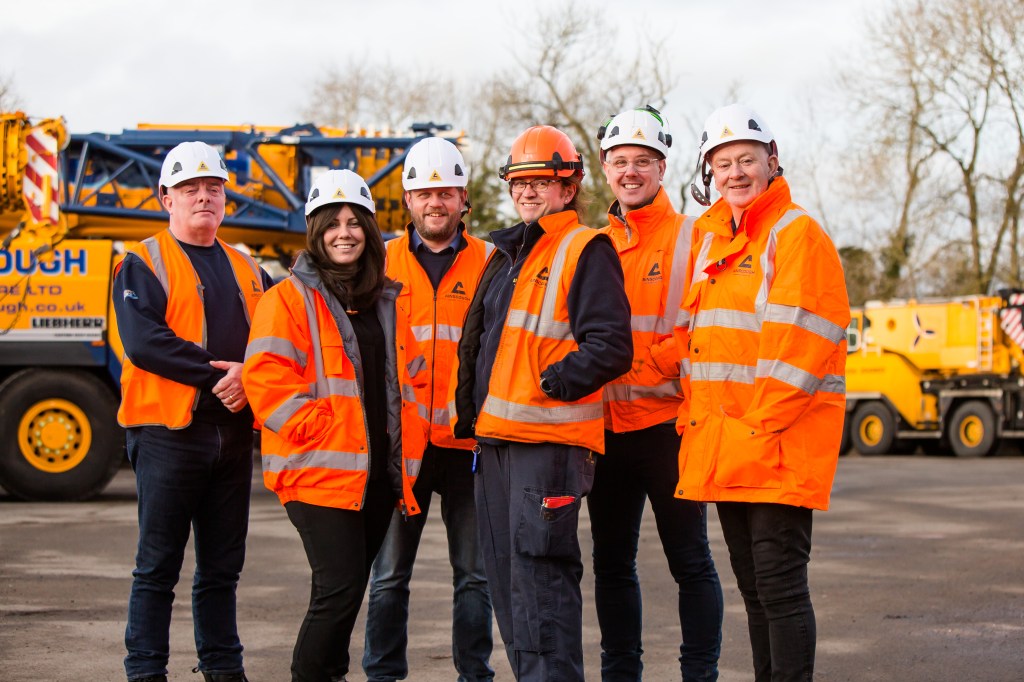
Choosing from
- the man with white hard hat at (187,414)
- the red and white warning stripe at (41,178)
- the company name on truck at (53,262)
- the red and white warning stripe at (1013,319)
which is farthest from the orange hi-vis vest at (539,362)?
the red and white warning stripe at (1013,319)

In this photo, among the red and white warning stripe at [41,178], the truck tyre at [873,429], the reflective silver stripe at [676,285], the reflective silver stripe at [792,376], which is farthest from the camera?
the truck tyre at [873,429]

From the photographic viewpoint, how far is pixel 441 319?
5.29 m

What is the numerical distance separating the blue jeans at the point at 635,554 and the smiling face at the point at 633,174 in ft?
→ 3.09

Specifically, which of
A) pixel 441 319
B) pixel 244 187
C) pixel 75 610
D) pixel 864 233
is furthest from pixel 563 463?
pixel 864 233

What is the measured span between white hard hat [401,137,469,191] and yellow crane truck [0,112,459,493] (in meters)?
6.88

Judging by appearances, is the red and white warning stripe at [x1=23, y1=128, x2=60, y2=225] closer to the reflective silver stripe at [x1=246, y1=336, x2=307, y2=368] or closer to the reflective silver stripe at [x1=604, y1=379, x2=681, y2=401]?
the reflective silver stripe at [x1=246, y1=336, x2=307, y2=368]

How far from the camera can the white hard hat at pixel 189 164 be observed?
511 cm

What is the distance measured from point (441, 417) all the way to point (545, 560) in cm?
101

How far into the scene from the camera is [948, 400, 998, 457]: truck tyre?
22547 millimetres

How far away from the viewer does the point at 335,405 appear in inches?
176

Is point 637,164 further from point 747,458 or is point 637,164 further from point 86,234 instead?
point 86,234

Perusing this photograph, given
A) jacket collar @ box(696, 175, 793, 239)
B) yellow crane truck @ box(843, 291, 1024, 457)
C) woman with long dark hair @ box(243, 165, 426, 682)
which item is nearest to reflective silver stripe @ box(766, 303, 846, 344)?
jacket collar @ box(696, 175, 793, 239)

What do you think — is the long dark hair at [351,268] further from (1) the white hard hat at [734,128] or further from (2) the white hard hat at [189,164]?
(1) the white hard hat at [734,128]

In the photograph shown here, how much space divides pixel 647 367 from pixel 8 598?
4.39 m
